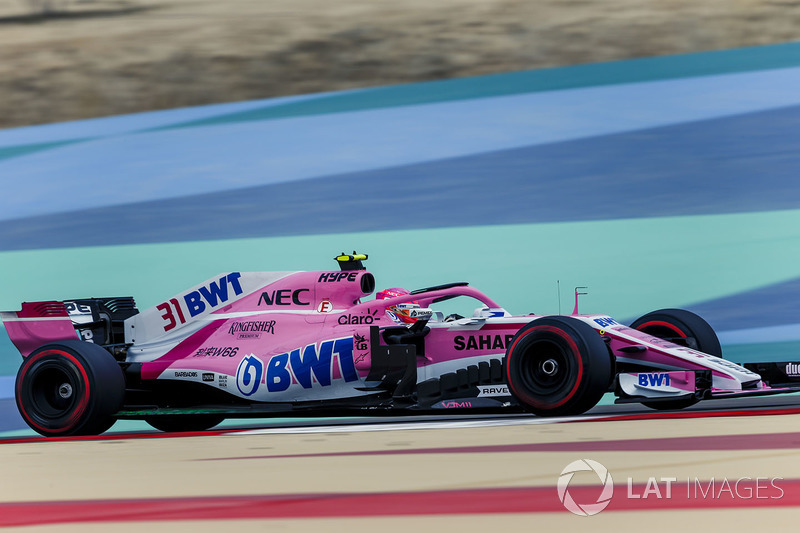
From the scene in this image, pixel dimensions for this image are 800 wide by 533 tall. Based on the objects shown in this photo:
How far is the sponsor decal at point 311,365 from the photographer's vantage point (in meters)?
9.64

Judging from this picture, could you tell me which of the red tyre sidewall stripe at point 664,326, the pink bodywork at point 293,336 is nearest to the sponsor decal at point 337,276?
the pink bodywork at point 293,336

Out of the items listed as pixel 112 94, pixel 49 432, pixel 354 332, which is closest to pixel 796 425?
pixel 354 332

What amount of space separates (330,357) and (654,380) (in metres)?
2.69

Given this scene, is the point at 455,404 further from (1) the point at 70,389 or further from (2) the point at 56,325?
(2) the point at 56,325

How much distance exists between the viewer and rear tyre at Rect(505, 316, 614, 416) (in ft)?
28.0

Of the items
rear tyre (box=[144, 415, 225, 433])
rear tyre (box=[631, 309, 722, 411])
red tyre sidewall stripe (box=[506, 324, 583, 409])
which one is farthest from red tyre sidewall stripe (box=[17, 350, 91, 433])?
rear tyre (box=[631, 309, 722, 411])

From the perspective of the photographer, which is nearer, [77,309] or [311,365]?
[311,365]

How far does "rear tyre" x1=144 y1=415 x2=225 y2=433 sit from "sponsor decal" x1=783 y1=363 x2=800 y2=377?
5.17 metres

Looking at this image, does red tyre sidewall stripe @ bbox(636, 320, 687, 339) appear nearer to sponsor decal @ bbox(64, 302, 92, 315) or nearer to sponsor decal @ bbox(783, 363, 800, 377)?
sponsor decal @ bbox(783, 363, 800, 377)

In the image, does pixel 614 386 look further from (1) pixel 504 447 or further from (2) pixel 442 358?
(1) pixel 504 447

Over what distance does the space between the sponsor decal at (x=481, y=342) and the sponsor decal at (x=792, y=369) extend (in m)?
2.27

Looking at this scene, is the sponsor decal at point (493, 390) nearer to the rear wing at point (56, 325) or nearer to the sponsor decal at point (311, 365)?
the sponsor decal at point (311, 365)

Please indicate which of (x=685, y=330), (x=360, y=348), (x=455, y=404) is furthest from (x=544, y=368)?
(x=685, y=330)

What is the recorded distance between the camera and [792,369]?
30.7 ft
